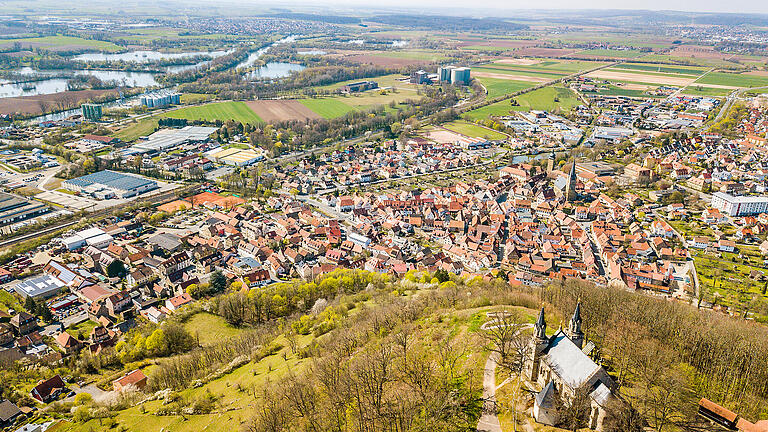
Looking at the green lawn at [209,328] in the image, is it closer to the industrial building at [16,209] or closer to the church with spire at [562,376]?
the church with spire at [562,376]

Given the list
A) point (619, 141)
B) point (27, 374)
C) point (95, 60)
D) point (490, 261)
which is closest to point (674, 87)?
point (619, 141)

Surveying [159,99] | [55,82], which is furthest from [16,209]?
[55,82]

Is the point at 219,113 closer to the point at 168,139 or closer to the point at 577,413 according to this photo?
the point at 168,139

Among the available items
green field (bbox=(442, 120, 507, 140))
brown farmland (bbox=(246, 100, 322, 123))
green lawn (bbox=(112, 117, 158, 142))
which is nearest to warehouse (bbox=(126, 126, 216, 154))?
green lawn (bbox=(112, 117, 158, 142))

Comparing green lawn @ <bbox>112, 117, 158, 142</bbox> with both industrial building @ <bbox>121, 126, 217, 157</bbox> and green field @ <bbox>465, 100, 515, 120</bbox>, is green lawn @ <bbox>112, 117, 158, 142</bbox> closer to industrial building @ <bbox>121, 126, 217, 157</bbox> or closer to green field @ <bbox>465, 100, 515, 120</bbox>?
industrial building @ <bbox>121, 126, 217, 157</bbox>

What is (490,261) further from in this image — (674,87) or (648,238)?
(674,87)
